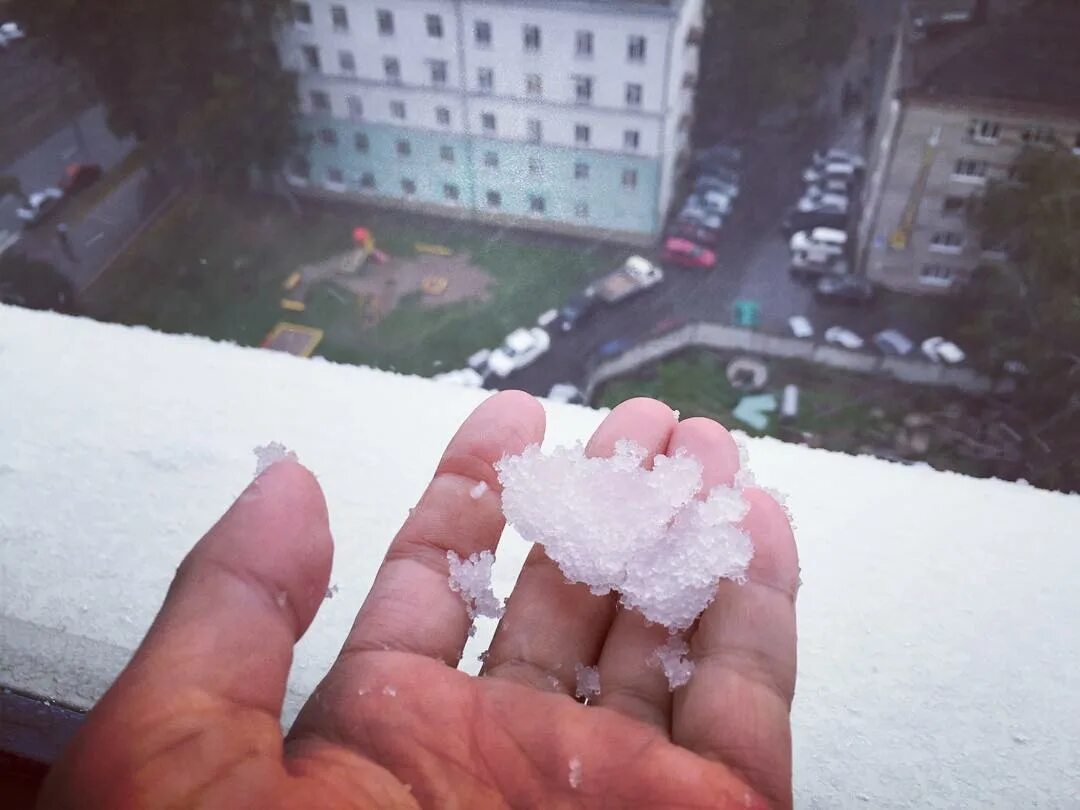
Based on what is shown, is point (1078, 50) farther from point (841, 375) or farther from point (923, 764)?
point (923, 764)

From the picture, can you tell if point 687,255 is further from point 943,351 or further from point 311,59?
point 311,59

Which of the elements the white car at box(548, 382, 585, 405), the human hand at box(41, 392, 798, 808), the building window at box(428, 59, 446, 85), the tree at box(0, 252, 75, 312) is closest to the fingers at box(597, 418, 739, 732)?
the human hand at box(41, 392, 798, 808)

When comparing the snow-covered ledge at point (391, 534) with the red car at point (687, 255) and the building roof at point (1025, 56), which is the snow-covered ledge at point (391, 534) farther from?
the building roof at point (1025, 56)

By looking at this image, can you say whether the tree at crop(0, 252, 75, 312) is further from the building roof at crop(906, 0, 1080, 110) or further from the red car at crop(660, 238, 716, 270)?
the building roof at crop(906, 0, 1080, 110)

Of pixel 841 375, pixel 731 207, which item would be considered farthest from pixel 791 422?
pixel 731 207

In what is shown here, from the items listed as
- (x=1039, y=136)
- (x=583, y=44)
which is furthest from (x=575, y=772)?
(x=1039, y=136)

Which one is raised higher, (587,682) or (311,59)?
(311,59)

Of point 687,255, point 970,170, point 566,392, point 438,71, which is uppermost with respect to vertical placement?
point 438,71

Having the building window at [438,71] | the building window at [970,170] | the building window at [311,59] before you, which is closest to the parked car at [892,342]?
the building window at [970,170]
